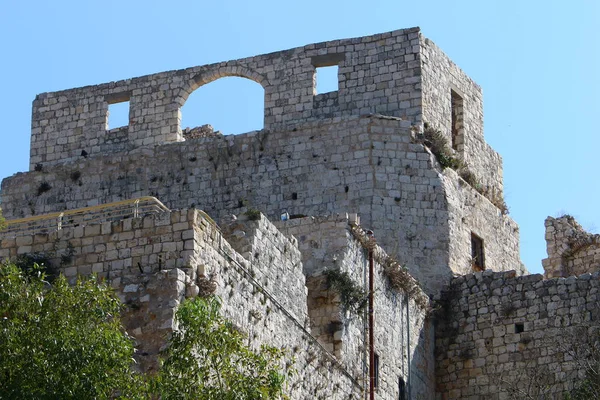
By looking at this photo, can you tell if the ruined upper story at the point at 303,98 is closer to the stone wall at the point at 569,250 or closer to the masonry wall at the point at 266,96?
the masonry wall at the point at 266,96

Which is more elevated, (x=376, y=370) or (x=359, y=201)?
(x=359, y=201)

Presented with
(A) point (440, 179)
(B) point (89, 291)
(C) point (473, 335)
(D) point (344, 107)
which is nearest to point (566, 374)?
(C) point (473, 335)

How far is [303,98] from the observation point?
3117cm

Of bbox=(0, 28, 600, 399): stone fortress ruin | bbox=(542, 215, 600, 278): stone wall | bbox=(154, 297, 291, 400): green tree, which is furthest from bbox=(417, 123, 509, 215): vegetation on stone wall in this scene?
bbox=(154, 297, 291, 400): green tree

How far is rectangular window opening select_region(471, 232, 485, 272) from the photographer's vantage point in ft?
99.8

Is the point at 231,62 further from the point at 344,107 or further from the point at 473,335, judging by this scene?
the point at 473,335

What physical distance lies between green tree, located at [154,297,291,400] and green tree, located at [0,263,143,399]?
404 mm

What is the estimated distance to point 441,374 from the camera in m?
28.2

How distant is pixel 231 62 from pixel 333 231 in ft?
25.5

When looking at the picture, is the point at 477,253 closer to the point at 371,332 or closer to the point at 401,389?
the point at 401,389

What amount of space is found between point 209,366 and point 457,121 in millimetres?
16479

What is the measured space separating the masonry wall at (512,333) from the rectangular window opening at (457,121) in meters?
3.87

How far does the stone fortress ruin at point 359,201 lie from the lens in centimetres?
2462

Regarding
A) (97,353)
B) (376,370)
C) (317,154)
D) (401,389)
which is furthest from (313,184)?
(97,353)
